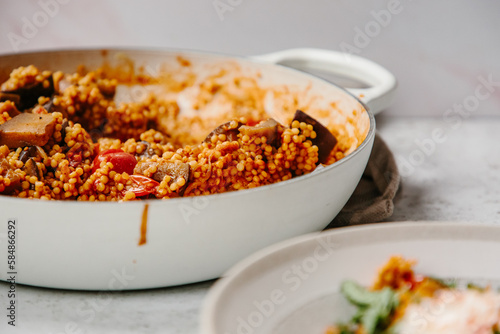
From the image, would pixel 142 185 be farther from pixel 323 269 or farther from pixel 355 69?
pixel 355 69

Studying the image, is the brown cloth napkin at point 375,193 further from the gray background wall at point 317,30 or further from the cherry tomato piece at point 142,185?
the gray background wall at point 317,30

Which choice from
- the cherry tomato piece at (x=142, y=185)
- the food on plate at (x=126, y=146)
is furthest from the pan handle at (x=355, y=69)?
the cherry tomato piece at (x=142, y=185)

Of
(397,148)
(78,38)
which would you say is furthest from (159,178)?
(78,38)

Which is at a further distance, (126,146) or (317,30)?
(317,30)

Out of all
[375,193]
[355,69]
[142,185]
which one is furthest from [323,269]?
[355,69]

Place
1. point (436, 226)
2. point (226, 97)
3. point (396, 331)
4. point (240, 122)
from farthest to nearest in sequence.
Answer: point (226, 97), point (240, 122), point (436, 226), point (396, 331)

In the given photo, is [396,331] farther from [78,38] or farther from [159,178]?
[78,38]
